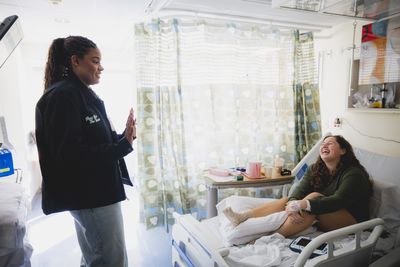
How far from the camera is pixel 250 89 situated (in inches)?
101

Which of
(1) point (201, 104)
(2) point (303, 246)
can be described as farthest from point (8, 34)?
(2) point (303, 246)

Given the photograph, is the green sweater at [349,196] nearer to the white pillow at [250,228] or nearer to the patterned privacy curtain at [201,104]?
the white pillow at [250,228]

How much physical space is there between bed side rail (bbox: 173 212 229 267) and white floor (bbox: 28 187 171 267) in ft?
2.00

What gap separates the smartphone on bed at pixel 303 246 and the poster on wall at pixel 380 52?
60.8 inches

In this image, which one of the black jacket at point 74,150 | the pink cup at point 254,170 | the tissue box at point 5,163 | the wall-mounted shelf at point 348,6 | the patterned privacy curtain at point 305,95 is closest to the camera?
the black jacket at point 74,150

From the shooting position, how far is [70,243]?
228 centimetres

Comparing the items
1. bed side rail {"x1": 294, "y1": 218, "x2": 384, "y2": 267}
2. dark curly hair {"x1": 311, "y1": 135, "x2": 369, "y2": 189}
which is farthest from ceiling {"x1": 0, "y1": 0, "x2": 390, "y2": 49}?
bed side rail {"x1": 294, "y1": 218, "x2": 384, "y2": 267}

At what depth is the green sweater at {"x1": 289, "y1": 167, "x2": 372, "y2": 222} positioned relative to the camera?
155 cm

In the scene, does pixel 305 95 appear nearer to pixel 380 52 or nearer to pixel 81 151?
pixel 380 52

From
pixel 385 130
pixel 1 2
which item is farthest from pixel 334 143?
pixel 1 2

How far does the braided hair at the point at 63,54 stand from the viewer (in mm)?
1174

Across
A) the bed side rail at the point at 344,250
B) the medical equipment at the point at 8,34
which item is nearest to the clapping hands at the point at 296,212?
the bed side rail at the point at 344,250

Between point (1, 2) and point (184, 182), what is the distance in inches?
81.9

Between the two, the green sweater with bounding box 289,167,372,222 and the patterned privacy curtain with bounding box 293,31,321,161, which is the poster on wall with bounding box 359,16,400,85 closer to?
the patterned privacy curtain with bounding box 293,31,321,161
